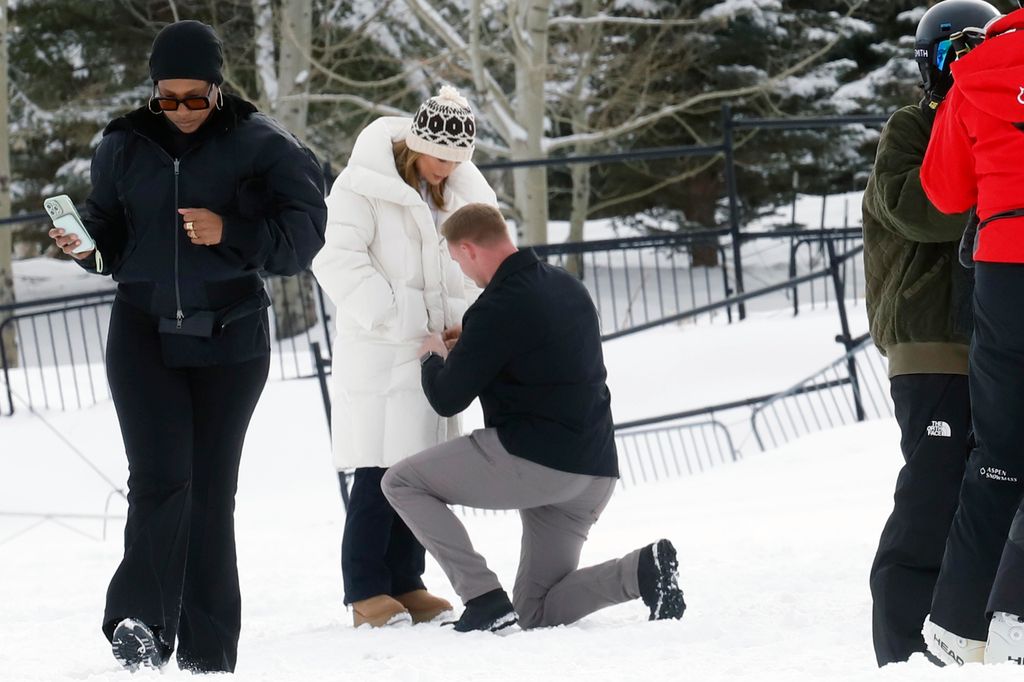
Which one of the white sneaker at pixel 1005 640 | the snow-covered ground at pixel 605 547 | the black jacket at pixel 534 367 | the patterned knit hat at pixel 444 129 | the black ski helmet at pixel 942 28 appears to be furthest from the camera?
the patterned knit hat at pixel 444 129

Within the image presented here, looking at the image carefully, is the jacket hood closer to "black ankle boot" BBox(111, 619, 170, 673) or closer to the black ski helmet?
the black ski helmet

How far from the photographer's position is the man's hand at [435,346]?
459 cm

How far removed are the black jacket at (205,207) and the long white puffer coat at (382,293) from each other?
0.96 meters

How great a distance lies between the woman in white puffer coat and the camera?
15.3 ft

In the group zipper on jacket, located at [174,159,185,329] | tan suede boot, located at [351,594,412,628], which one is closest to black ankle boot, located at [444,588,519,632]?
tan suede boot, located at [351,594,412,628]

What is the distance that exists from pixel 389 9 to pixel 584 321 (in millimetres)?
14604

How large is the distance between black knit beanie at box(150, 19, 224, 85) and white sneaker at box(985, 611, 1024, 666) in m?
2.17

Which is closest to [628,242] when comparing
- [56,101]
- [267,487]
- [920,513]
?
[267,487]

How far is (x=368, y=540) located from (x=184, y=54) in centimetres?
184

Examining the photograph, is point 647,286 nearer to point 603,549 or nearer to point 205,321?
point 603,549

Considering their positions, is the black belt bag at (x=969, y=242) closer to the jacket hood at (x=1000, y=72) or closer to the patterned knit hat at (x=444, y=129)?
the jacket hood at (x=1000, y=72)

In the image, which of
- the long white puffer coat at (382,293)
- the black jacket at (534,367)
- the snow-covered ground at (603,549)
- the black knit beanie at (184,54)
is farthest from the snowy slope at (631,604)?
the black knit beanie at (184,54)

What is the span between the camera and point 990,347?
9.48 feet

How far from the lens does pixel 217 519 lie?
3.74 metres
